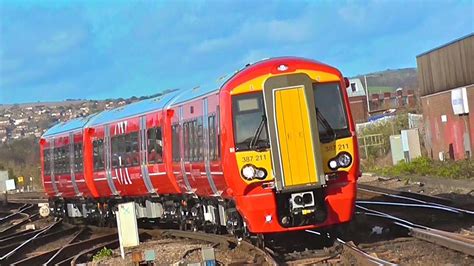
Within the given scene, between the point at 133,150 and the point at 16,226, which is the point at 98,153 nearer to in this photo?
the point at 133,150

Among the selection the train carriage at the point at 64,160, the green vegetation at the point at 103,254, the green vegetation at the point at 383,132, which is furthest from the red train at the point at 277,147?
the green vegetation at the point at 383,132

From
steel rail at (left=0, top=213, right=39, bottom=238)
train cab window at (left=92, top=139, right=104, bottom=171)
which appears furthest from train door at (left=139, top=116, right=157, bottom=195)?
steel rail at (left=0, top=213, right=39, bottom=238)

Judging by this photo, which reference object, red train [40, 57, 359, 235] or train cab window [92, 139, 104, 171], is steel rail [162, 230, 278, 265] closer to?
red train [40, 57, 359, 235]

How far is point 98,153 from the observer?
2406 centimetres

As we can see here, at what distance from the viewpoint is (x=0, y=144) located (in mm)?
101875

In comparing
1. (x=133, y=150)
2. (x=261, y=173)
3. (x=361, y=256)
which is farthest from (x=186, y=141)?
(x=361, y=256)

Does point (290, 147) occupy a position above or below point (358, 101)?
below

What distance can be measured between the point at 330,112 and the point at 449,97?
24.4m

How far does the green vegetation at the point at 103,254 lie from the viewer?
53.8 feet

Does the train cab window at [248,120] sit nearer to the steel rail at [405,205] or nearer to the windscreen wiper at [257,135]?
the windscreen wiper at [257,135]

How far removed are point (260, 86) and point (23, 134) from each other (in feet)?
334

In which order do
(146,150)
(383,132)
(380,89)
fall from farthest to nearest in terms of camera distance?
1. (380,89)
2. (383,132)
3. (146,150)

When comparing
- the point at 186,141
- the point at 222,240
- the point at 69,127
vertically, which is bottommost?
A: the point at 222,240

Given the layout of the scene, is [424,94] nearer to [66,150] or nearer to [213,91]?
[66,150]
